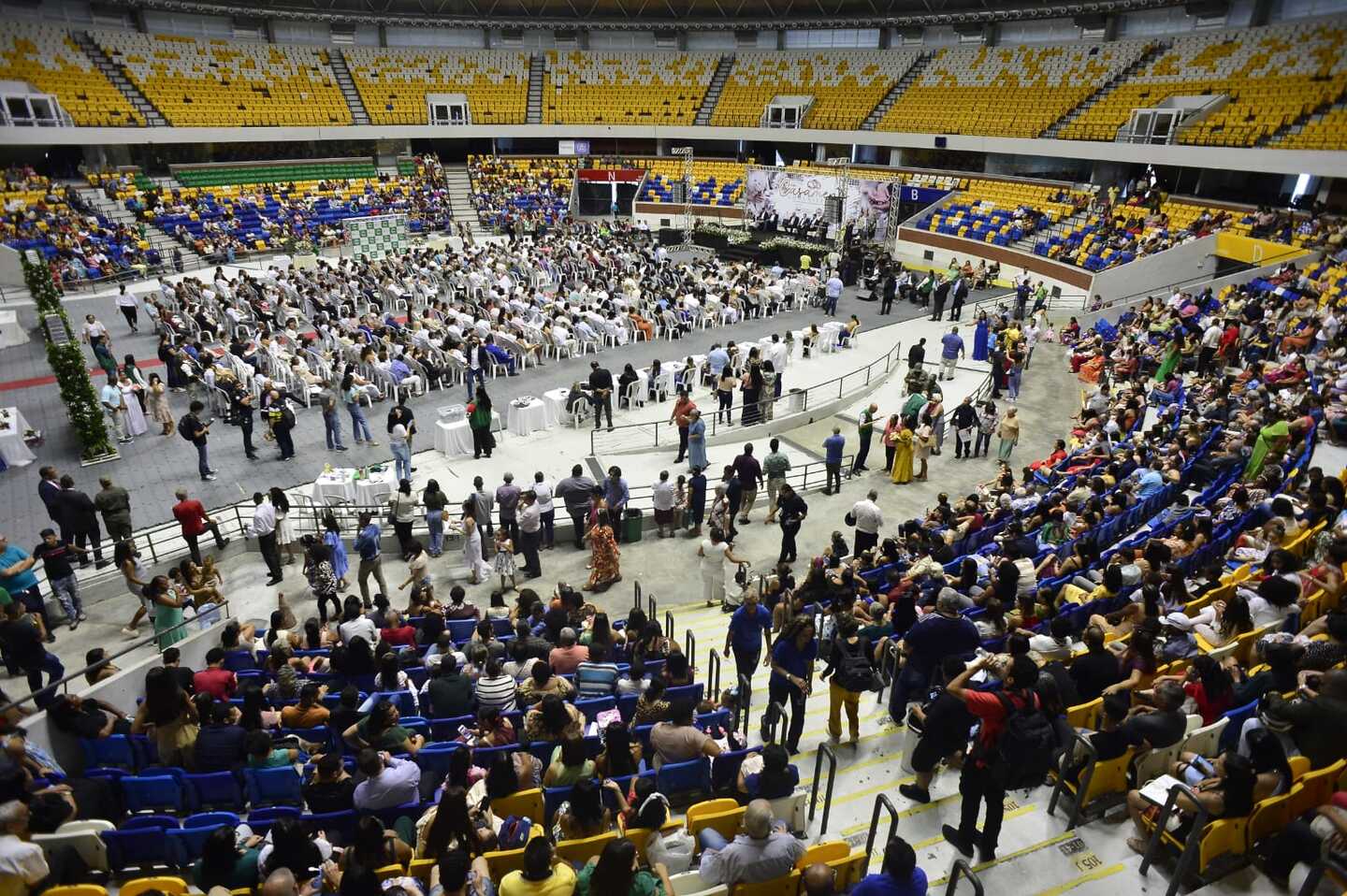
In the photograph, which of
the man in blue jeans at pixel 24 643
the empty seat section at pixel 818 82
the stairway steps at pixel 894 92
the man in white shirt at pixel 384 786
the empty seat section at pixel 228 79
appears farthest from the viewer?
the empty seat section at pixel 818 82

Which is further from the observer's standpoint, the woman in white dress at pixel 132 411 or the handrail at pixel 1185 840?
the woman in white dress at pixel 132 411

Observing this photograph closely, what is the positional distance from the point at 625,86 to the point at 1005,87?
2180 centimetres

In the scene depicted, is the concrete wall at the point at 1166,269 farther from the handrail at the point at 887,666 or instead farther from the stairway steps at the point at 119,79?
the stairway steps at the point at 119,79

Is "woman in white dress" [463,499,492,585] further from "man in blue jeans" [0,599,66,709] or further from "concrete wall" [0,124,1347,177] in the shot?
"concrete wall" [0,124,1347,177]

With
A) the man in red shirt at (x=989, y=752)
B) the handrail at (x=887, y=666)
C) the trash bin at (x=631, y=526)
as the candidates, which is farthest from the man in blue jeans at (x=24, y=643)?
the man in red shirt at (x=989, y=752)

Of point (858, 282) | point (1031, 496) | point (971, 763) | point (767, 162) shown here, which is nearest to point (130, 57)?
point (767, 162)

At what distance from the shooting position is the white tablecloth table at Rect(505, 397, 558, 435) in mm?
15875

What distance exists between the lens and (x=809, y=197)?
34.6 meters

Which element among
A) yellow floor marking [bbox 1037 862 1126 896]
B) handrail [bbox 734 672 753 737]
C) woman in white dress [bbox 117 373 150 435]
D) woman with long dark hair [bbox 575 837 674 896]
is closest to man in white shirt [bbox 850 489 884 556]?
handrail [bbox 734 672 753 737]

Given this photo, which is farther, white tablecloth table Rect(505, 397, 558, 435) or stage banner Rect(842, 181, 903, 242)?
stage banner Rect(842, 181, 903, 242)

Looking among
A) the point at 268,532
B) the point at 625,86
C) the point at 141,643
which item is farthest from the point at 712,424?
the point at 625,86

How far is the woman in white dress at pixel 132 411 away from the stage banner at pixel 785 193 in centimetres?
2733

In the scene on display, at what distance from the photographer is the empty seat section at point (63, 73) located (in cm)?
3225

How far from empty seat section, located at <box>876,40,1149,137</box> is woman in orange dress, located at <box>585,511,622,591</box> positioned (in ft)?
104
